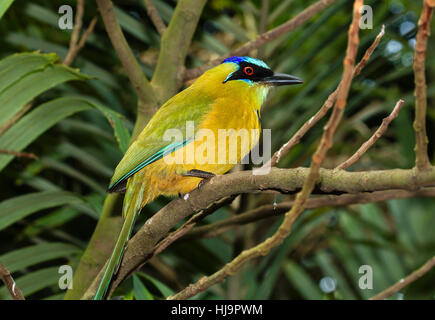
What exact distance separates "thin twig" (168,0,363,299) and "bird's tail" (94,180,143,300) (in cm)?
19

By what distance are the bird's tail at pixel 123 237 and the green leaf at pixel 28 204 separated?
0.34 meters

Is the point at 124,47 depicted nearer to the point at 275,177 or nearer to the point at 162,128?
the point at 162,128

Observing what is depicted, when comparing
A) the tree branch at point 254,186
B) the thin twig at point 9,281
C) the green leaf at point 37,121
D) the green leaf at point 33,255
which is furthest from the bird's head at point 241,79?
the thin twig at point 9,281

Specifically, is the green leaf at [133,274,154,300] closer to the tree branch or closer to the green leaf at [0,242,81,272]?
the tree branch

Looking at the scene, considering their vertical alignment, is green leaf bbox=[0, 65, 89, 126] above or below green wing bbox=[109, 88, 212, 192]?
above

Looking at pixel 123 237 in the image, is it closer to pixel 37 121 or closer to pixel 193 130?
→ pixel 193 130

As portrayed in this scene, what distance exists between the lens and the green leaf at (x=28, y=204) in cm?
186

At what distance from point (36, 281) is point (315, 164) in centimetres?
142

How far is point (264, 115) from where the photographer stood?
272cm

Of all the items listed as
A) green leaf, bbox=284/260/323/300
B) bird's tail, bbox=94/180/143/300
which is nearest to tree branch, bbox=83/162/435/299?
bird's tail, bbox=94/180/143/300

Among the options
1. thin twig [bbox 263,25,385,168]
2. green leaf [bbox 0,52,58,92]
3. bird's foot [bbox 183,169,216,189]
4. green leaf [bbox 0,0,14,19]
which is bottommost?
thin twig [bbox 263,25,385,168]

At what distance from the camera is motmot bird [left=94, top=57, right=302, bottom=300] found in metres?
1.58

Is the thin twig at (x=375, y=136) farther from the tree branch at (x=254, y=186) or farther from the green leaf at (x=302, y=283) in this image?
the green leaf at (x=302, y=283)
